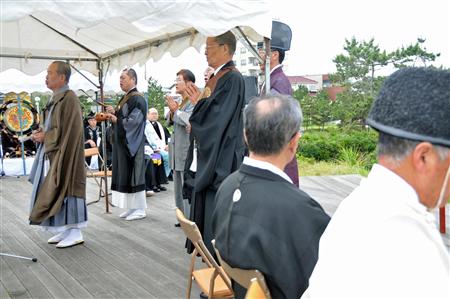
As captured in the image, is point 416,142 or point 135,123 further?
point 135,123

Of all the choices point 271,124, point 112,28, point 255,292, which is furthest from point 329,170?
point 255,292

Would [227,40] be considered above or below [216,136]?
above

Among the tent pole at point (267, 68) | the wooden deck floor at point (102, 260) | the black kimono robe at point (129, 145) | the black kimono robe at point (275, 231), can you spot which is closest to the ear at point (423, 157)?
the black kimono robe at point (275, 231)

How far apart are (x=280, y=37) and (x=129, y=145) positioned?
2.59 metres

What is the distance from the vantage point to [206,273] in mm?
2617

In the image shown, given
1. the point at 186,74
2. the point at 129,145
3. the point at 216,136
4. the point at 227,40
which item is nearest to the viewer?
the point at 216,136

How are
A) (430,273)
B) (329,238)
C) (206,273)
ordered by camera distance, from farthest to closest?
1. (206,273)
2. (329,238)
3. (430,273)

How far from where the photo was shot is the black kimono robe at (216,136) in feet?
10.7

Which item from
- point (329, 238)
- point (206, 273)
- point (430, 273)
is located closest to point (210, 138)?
point (206, 273)

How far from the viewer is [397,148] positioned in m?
0.95

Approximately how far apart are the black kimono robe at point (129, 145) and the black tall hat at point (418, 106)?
4.90 meters

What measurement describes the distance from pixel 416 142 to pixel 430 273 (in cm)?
26

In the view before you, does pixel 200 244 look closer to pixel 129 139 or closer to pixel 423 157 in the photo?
pixel 423 157

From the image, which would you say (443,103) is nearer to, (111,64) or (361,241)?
(361,241)
